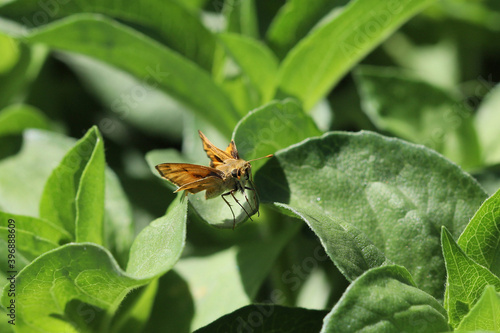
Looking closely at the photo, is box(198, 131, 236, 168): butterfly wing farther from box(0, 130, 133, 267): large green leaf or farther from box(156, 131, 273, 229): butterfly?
box(0, 130, 133, 267): large green leaf

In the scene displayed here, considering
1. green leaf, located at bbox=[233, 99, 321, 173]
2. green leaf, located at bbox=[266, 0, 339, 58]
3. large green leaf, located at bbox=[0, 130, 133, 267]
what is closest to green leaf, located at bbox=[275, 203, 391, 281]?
green leaf, located at bbox=[233, 99, 321, 173]

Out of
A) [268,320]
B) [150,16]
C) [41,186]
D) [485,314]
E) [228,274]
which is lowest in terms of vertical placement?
[228,274]

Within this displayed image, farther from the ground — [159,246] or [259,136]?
[259,136]

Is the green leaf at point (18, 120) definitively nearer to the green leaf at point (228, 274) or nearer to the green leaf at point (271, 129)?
the green leaf at point (228, 274)

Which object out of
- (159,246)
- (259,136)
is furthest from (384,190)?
(159,246)

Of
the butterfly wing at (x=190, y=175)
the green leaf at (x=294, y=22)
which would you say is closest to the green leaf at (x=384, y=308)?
the butterfly wing at (x=190, y=175)

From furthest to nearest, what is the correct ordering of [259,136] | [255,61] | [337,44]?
[255,61]
[337,44]
[259,136]

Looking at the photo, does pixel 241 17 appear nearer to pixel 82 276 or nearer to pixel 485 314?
pixel 82 276
